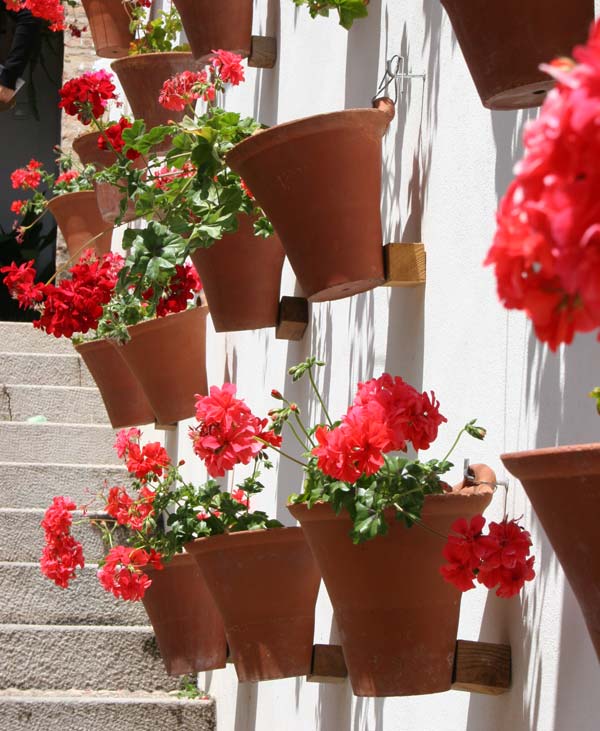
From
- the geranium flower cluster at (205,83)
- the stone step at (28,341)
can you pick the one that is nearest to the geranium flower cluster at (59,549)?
the geranium flower cluster at (205,83)

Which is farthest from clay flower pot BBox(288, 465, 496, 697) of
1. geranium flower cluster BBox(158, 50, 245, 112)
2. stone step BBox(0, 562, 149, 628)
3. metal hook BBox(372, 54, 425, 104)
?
stone step BBox(0, 562, 149, 628)

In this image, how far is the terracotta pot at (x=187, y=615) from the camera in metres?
2.56

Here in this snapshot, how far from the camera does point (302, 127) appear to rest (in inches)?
65.4

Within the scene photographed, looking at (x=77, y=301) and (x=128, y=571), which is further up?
(x=77, y=301)

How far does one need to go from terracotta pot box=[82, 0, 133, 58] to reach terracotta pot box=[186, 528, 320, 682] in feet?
10.6

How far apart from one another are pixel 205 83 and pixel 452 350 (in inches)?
46.5

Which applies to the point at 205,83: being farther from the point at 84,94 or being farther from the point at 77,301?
the point at 84,94

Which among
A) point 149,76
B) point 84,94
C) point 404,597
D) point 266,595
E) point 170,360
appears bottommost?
point 266,595

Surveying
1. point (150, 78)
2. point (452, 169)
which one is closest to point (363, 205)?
point (452, 169)

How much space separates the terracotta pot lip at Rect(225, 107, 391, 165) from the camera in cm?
166

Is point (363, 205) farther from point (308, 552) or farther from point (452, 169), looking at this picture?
point (308, 552)

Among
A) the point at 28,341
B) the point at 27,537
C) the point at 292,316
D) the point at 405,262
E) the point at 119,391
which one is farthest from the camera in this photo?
the point at 28,341

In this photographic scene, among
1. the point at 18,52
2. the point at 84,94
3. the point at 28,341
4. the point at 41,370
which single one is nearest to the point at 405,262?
the point at 84,94

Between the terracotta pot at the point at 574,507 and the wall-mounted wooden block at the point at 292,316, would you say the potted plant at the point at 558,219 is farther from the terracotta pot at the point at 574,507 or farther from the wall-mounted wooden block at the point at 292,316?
the wall-mounted wooden block at the point at 292,316
